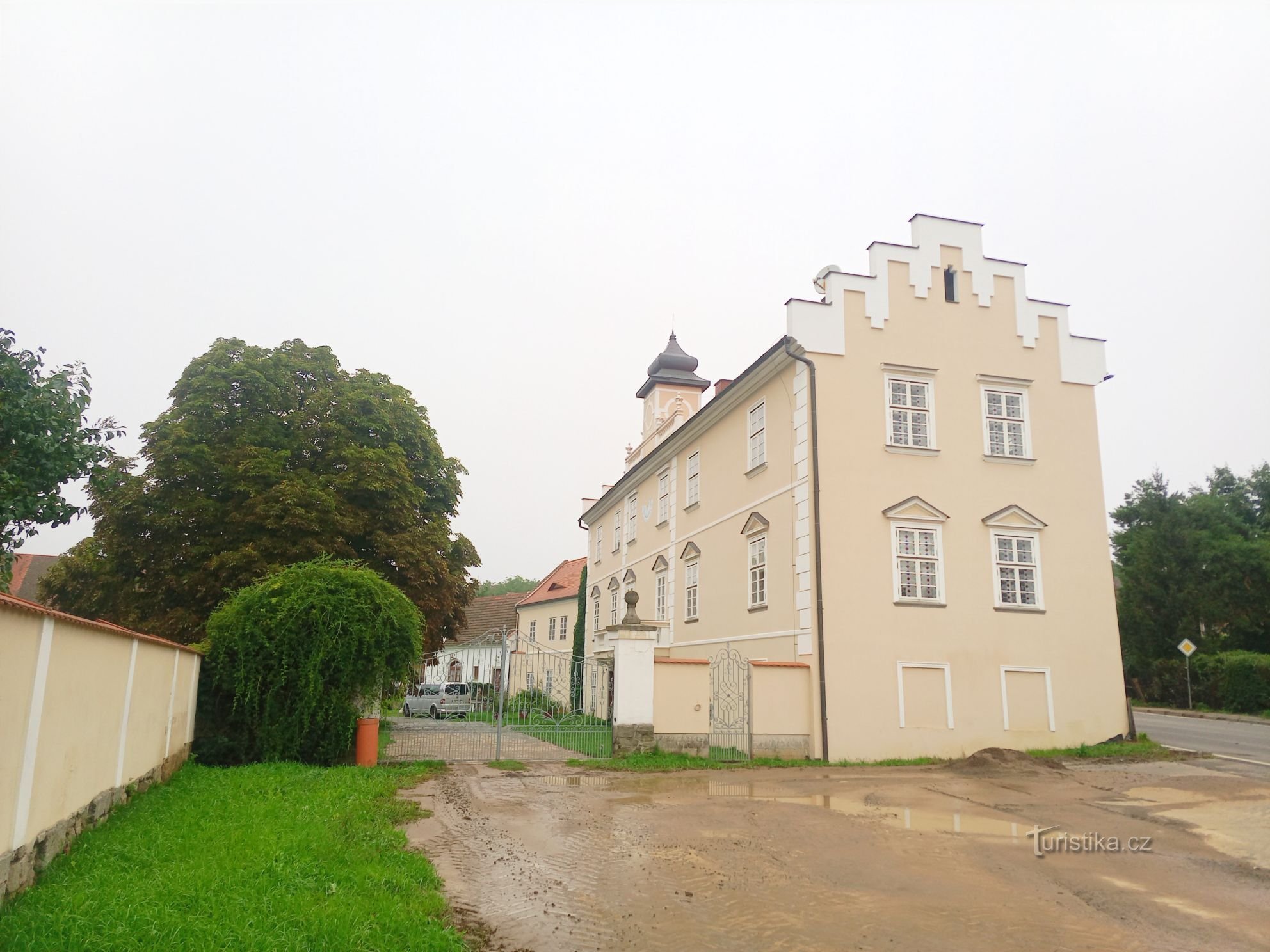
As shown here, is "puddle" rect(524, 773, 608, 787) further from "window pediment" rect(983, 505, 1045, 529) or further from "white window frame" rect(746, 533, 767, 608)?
"window pediment" rect(983, 505, 1045, 529)

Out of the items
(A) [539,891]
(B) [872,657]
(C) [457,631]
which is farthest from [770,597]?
(A) [539,891]

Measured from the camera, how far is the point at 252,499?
20172 mm

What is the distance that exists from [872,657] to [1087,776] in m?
4.06

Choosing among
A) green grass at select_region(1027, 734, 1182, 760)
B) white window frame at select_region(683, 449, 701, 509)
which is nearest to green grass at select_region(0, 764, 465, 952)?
green grass at select_region(1027, 734, 1182, 760)

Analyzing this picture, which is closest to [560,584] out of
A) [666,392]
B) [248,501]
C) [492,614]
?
[492,614]

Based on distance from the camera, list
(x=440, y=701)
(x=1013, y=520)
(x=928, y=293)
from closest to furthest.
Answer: (x=1013, y=520)
(x=928, y=293)
(x=440, y=701)

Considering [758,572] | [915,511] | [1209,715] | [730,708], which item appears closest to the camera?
[730,708]

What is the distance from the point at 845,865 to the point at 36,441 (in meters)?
12.7

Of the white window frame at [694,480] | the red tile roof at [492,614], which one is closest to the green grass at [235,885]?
the white window frame at [694,480]

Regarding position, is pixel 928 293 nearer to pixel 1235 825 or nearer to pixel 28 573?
pixel 1235 825

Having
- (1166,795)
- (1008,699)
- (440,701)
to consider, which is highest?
(1008,699)

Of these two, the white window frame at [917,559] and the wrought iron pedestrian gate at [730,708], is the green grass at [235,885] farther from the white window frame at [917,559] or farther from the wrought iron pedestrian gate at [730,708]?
the white window frame at [917,559]

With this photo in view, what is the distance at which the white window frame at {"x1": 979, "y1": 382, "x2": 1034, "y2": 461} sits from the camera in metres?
18.9

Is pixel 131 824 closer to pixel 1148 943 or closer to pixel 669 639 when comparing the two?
pixel 1148 943
